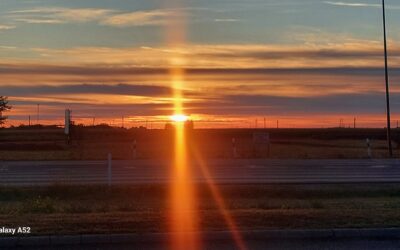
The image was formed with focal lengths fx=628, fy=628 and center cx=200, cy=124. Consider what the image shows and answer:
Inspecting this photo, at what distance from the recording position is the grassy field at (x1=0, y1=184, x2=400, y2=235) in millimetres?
10547

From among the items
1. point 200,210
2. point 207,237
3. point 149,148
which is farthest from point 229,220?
point 149,148

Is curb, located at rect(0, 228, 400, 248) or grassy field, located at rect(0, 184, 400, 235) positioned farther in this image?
grassy field, located at rect(0, 184, 400, 235)

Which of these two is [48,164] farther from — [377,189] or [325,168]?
[377,189]

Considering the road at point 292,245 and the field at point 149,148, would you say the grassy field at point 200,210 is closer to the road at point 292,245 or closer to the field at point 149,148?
the road at point 292,245

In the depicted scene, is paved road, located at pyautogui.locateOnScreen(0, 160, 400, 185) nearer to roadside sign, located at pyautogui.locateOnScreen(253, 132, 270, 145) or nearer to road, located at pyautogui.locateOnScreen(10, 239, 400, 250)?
roadside sign, located at pyautogui.locateOnScreen(253, 132, 270, 145)

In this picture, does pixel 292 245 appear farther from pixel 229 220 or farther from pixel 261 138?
pixel 261 138

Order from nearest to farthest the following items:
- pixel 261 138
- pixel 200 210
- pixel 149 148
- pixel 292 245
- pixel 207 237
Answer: pixel 292 245
pixel 207 237
pixel 200 210
pixel 261 138
pixel 149 148

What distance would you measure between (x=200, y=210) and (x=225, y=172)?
37.0ft

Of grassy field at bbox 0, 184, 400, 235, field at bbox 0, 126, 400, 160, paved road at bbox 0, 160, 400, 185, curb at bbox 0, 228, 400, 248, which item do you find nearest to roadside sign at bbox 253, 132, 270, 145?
field at bbox 0, 126, 400, 160

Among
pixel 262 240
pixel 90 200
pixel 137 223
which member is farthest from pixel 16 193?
pixel 262 240

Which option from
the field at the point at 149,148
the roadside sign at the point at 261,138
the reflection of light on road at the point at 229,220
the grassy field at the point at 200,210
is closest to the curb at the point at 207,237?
the reflection of light on road at the point at 229,220

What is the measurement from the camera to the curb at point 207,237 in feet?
30.9

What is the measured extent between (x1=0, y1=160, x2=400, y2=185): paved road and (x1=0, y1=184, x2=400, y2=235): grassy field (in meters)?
1.78

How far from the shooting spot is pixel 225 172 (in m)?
24.7
